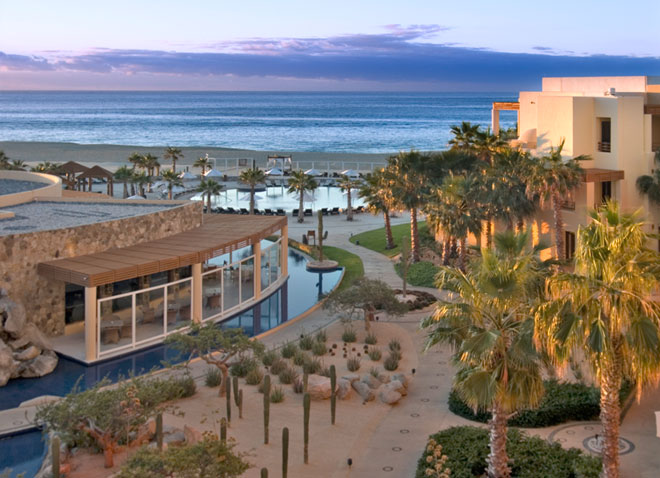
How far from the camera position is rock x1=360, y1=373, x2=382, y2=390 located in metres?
20.6

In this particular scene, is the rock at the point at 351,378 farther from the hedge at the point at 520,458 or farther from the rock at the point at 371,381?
the hedge at the point at 520,458

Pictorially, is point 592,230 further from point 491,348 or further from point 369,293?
point 369,293

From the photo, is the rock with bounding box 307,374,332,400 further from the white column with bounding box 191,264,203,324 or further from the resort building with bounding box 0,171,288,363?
the white column with bounding box 191,264,203,324

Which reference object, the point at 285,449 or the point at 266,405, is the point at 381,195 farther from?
the point at 285,449

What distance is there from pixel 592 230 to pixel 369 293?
13.5 meters

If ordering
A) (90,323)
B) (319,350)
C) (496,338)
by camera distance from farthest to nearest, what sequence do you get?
(319,350) < (90,323) < (496,338)

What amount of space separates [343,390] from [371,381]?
40.9 inches

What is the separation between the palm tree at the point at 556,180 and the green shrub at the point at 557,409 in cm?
1334

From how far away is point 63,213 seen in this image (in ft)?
100.0

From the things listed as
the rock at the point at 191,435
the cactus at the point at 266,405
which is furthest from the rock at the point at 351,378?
the rock at the point at 191,435

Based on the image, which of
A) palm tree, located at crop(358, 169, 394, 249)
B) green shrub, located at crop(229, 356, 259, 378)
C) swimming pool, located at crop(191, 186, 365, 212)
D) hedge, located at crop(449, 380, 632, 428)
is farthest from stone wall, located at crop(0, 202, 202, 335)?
swimming pool, located at crop(191, 186, 365, 212)

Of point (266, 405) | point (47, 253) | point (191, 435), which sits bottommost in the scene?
point (191, 435)

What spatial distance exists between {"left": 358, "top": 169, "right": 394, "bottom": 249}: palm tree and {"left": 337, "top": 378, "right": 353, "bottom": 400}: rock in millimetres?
19188

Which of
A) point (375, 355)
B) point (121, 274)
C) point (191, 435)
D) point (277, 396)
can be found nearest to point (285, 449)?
point (191, 435)
